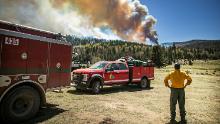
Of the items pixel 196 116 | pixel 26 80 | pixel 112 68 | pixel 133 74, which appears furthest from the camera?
pixel 133 74

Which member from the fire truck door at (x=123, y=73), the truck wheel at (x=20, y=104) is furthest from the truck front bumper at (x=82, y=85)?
the truck wheel at (x=20, y=104)

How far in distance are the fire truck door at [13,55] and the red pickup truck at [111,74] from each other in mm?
7038

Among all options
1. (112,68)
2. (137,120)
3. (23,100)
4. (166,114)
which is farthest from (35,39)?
(112,68)

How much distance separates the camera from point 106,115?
30.6 ft

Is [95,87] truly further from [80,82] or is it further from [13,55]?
[13,55]

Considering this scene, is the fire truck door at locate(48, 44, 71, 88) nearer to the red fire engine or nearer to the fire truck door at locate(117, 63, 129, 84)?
the red fire engine

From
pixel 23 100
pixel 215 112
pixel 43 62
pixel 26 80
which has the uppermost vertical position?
pixel 43 62

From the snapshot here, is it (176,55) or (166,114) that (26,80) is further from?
(176,55)

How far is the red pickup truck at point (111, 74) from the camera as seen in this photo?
1467 cm

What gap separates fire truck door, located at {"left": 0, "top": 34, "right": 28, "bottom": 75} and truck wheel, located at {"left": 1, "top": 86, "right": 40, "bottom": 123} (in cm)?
66

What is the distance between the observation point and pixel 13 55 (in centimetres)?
736

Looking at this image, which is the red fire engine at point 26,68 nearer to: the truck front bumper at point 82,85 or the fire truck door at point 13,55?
the fire truck door at point 13,55

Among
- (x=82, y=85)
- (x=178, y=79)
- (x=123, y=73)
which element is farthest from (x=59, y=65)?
(x=123, y=73)

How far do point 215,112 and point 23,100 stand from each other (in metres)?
8.46
